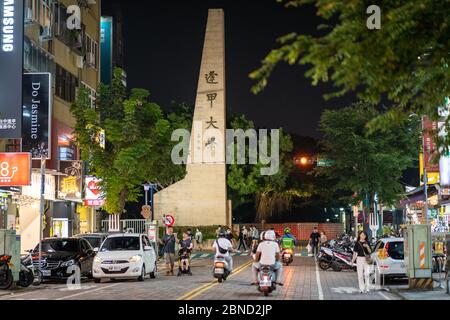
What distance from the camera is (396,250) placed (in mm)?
26688

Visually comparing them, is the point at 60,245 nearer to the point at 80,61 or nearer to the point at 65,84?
the point at 65,84

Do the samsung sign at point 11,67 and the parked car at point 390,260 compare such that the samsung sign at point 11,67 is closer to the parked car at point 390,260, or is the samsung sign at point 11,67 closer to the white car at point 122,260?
the white car at point 122,260

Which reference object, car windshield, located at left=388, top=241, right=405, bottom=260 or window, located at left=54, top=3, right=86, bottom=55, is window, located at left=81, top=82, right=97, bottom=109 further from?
car windshield, located at left=388, top=241, right=405, bottom=260

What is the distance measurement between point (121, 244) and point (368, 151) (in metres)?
26.5

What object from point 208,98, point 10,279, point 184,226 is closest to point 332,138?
point 208,98

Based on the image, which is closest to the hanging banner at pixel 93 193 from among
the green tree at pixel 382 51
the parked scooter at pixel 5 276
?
the parked scooter at pixel 5 276

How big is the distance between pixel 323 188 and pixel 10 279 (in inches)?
1935

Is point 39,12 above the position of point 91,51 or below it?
below

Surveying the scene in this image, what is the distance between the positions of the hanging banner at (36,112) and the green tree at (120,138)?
6.81 metres

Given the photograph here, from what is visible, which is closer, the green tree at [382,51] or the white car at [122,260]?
the green tree at [382,51]

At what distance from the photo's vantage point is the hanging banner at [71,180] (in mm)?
47438

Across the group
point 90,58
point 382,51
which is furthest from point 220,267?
point 90,58

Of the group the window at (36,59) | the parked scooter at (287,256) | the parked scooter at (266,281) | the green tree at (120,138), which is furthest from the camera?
the green tree at (120,138)

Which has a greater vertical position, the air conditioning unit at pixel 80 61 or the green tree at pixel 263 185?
the air conditioning unit at pixel 80 61
